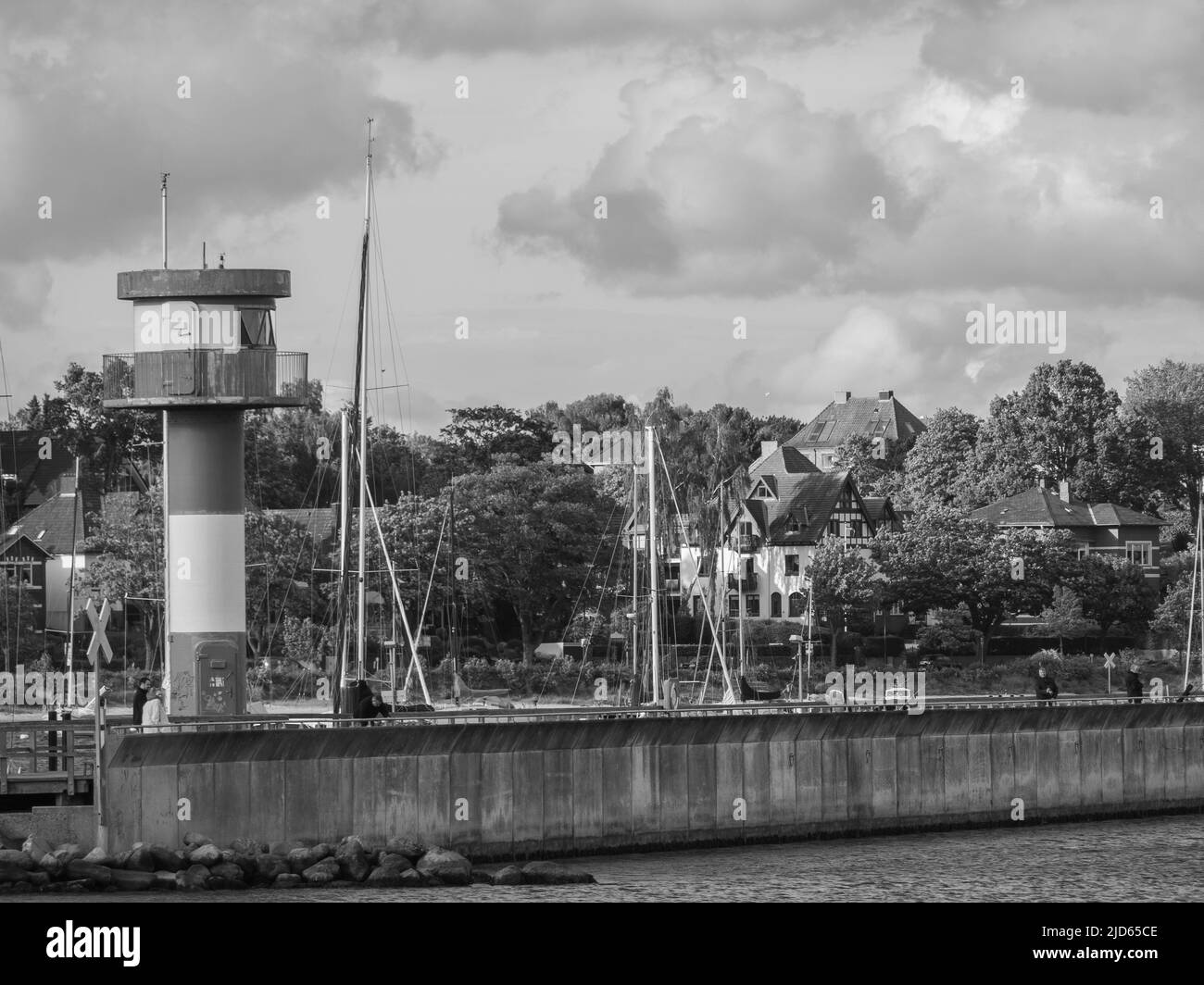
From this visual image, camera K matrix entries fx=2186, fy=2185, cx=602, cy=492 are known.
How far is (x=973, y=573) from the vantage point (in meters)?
102

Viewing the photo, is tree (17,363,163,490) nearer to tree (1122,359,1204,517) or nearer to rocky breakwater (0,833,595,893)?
tree (1122,359,1204,517)

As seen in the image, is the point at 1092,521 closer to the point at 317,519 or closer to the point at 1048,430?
the point at 1048,430

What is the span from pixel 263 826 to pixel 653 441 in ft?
95.6

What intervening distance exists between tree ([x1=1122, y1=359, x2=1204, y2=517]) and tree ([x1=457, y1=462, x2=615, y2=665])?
4730cm

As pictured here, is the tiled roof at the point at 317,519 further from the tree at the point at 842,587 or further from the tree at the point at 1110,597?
the tree at the point at 1110,597

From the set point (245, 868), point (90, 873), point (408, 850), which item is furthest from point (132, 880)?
point (408, 850)

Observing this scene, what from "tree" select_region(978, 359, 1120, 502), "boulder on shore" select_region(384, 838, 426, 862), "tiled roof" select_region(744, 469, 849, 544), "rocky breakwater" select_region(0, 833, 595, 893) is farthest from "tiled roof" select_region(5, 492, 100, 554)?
"rocky breakwater" select_region(0, 833, 595, 893)

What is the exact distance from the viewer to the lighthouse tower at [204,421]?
133 feet

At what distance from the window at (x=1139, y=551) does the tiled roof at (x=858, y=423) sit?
4378 centimetres

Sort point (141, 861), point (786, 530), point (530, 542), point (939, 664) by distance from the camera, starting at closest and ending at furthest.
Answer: point (141, 861) < point (530, 542) < point (939, 664) < point (786, 530)

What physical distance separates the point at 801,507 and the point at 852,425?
54.1 meters

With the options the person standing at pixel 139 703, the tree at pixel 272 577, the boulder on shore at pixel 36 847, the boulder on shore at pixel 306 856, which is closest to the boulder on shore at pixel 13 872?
the boulder on shore at pixel 36 847
